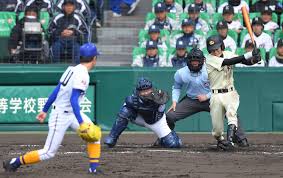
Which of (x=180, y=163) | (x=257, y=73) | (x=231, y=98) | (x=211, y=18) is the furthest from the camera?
(x=211, y=18)

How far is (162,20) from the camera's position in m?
16.7

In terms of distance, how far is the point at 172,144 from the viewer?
40.7ft

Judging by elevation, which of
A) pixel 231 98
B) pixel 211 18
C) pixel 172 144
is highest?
pixel 211 18

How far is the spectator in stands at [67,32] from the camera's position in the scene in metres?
15.8

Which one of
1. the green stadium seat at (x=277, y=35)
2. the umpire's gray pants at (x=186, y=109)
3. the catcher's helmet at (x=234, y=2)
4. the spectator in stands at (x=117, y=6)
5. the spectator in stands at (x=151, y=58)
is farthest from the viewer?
the spectator in stands at (x=117, y=6)

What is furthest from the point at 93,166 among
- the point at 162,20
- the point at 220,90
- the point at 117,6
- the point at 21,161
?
the point at 117,6

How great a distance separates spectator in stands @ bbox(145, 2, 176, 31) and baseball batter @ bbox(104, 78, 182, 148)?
14.6 ft

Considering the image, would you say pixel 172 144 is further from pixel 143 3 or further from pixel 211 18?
pixel 143 3

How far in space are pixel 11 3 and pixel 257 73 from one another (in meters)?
5.62

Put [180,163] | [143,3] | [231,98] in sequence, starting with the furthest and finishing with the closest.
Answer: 1. [143,3]
2. [231,98]
3. [180,163]

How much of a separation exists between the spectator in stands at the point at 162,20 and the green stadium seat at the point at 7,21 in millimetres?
2792

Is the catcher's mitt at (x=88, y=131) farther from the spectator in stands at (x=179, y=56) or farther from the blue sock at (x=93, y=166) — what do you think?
the spectator in stands at (x=179, y=56)

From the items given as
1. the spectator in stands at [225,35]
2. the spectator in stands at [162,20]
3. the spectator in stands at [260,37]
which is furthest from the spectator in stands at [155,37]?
the spectator in stands at [260,37]

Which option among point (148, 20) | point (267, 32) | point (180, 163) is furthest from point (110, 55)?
point (180, 163)
